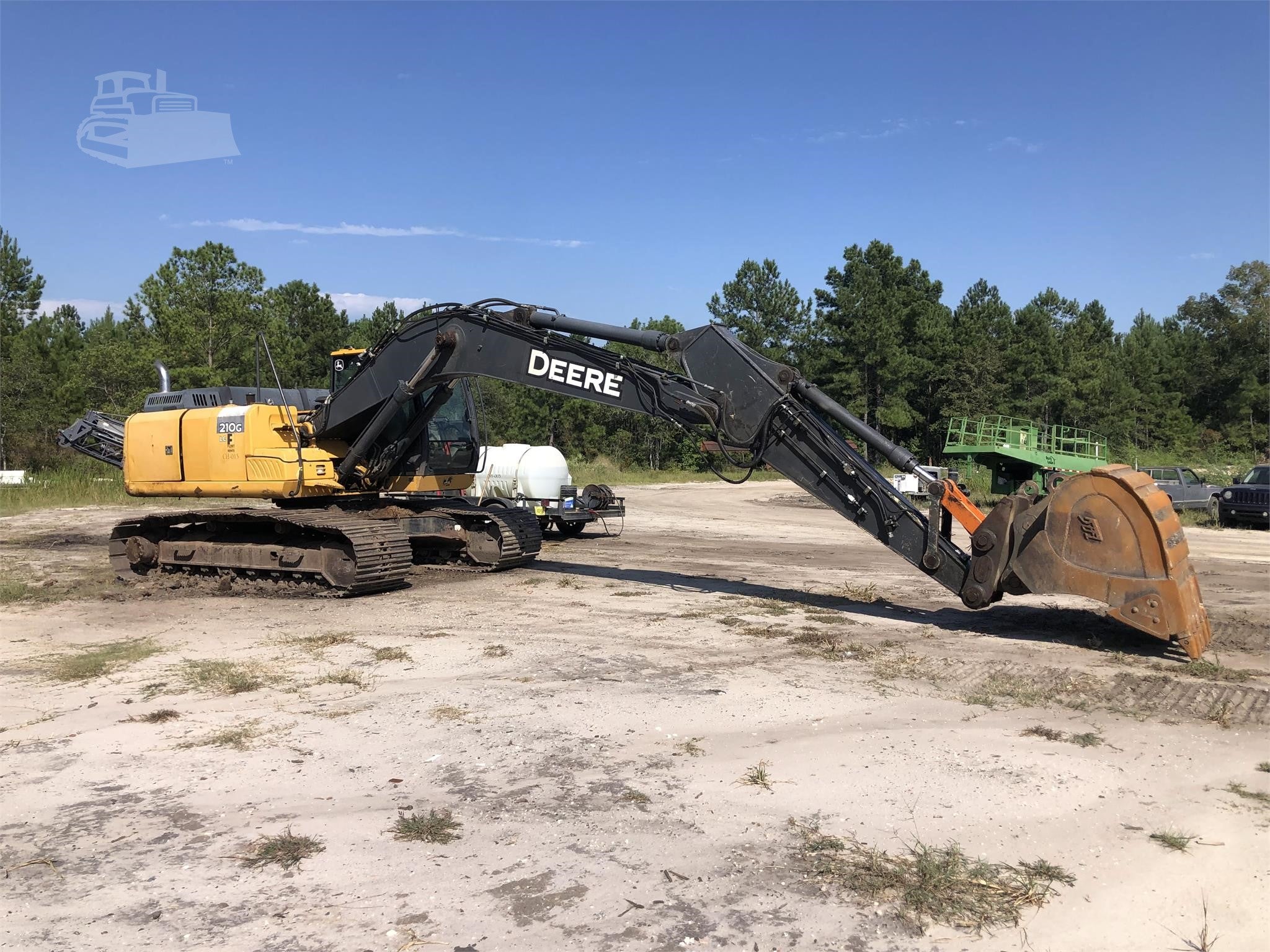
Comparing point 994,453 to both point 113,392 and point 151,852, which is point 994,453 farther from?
point 113,392

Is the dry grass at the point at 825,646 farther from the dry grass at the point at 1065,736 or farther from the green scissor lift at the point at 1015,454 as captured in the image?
the green scissor lift at the point at 1015,454

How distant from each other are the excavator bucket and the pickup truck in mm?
21524

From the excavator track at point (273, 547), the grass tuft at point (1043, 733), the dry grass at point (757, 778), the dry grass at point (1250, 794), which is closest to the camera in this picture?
the dry grass at point (1250, 794)

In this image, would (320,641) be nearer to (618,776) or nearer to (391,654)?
(391,654)

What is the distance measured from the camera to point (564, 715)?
23.4ft

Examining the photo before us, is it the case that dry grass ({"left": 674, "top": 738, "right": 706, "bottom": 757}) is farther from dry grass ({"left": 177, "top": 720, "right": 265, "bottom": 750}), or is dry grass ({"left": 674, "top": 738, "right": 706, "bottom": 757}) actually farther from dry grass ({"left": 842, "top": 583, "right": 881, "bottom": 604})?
dry grass ({"left": 842, "top": 583, "right": 881, "bottom": 604})

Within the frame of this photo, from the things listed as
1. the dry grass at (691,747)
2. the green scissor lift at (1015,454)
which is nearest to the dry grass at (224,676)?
the dry grass at (691,747)

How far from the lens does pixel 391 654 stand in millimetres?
9039

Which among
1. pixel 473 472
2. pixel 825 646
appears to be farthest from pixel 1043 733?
pixel 473 472

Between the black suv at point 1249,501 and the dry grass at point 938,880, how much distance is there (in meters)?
23.8

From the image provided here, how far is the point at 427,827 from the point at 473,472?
10.1 m

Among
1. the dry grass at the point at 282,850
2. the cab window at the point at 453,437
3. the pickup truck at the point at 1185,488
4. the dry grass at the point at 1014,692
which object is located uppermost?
the cab window at the point at 453,437

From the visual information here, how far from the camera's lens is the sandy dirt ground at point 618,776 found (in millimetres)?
4184

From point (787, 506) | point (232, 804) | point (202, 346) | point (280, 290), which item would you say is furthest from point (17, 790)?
point (280, 290)
